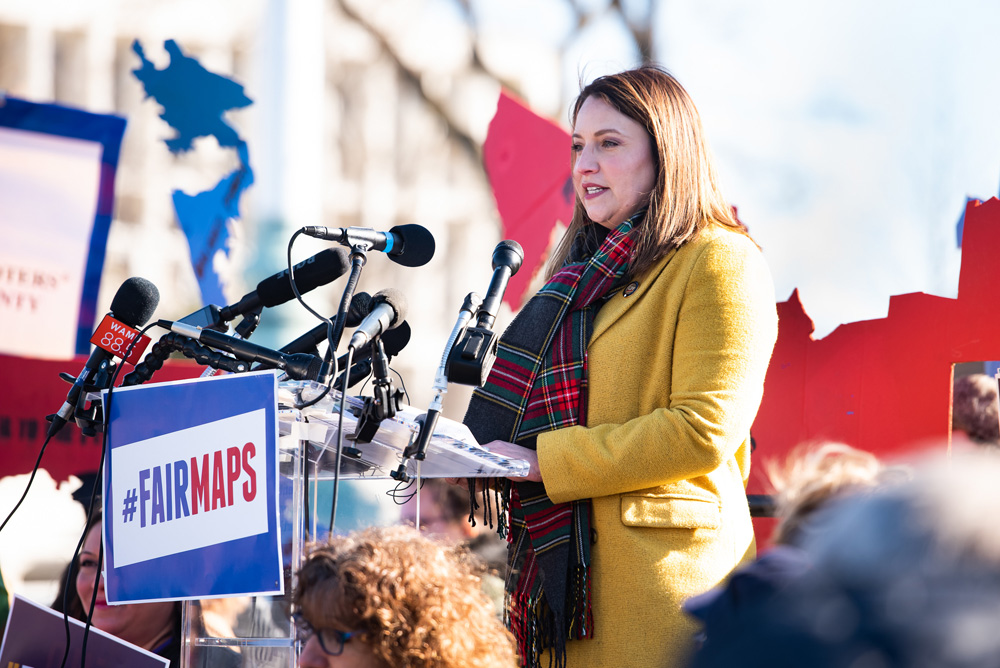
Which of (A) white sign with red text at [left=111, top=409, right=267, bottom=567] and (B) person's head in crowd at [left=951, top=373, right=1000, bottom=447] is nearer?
(A) white sign with red text at [left=111, top=409, right=267, bottom=567]

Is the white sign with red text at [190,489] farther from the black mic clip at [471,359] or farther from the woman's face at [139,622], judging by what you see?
the woman's face at [139,622]

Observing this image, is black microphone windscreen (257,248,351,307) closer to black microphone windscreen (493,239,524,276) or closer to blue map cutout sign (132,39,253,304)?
black microphone windscreen (493,239,524,276)

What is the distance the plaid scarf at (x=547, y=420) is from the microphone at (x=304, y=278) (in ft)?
1.46

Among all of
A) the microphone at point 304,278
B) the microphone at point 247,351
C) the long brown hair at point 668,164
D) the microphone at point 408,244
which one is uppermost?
the long brown hair at point 668,164

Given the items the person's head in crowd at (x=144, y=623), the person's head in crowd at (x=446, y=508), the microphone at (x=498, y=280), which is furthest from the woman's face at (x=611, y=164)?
the person's head in crowd at (x=144, y=623)

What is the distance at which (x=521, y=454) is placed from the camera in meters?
1.94

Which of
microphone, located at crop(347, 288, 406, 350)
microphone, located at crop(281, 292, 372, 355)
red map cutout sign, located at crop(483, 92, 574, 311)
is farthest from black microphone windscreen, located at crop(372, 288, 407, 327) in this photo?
red map cutout sign, located at crop(483, 92, 574, 311)

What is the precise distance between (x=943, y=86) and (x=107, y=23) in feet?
10.00

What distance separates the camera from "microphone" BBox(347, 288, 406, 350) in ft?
5.32

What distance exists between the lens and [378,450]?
72.6 inches

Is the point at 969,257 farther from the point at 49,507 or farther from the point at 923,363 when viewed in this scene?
the point at 49,507

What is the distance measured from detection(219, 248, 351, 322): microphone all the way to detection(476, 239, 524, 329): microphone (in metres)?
0.28

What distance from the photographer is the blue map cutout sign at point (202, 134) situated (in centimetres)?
333

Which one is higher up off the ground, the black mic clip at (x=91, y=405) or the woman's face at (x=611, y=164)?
the woman's face at (x=611, y=164)
